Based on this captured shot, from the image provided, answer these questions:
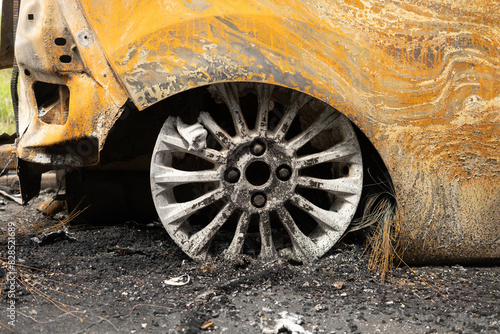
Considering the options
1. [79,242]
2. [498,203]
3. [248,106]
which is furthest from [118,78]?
[498,203]

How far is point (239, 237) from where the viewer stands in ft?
11.6

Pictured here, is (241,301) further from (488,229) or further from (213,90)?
(488,229)

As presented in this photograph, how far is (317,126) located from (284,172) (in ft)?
1.09

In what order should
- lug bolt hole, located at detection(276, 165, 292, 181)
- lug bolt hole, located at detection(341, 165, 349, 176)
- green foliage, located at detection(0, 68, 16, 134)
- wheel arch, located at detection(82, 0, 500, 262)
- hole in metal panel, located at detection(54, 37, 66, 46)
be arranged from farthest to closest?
green foliage, located at detection(0, 68, 16, 134)
lug bolt hole, located at detection(341, 165, 349, 176)
lug bolt hole, located at detection(276, 165, 292, 181)
hole in metal panel, located at detection(54, 37, 66, 46)
wheel arch, located at detection(82, 0, 500, 262)

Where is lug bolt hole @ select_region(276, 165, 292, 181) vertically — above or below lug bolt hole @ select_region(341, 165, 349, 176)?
below

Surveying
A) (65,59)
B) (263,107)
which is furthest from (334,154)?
(65,59)

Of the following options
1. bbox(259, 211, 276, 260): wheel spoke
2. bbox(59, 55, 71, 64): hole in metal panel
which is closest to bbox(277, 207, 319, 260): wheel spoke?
bbox(259, 211, 276, 260): wheel spoke

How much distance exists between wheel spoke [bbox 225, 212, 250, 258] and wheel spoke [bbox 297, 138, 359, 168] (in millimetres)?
454

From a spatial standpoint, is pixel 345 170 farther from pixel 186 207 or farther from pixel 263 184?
pixel 186 207

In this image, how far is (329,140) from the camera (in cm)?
374

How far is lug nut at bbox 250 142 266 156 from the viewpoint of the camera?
346 centimetres

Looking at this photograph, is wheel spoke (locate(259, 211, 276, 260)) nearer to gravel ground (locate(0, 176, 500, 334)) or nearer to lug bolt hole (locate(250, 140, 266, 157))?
gravel ground (locate(0, 176, 500, 334))

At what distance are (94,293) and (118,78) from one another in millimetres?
1178

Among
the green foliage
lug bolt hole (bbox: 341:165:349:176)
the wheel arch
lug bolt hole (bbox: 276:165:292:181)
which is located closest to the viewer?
the wheel arch
